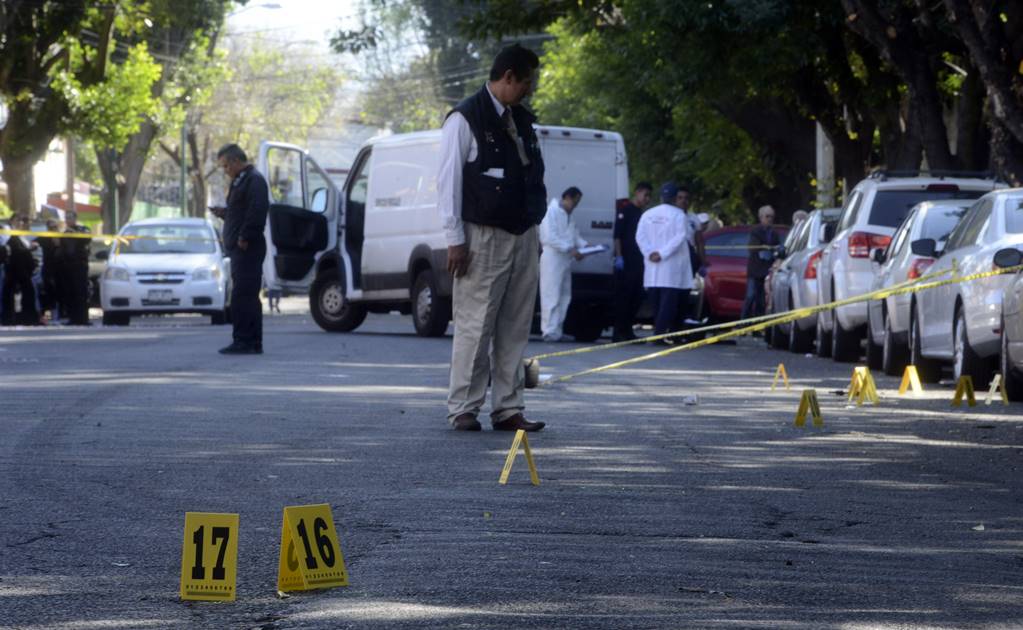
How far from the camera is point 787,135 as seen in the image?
35.7 meters

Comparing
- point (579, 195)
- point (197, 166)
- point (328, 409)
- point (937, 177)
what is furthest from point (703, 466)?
point (197, 166)

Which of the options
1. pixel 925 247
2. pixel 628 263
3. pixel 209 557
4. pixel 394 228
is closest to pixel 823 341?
pixel 628 263

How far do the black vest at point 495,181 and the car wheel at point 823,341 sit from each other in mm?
11065

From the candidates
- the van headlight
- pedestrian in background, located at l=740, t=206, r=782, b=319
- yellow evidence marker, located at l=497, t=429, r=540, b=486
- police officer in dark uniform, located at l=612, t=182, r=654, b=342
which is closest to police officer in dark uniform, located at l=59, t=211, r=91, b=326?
the van headlight

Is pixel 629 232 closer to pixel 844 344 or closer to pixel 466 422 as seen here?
pixel 844 344

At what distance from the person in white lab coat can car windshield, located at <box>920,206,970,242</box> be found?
4504 millimetres

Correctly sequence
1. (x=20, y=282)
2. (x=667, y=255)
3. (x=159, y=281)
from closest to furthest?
(x=667, y=255)
(x=159, y=281)
(x=20, y=282)

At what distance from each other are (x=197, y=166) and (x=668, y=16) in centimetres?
5380

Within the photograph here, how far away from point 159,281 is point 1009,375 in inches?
719

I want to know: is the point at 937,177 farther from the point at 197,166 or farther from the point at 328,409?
the point at 197,166

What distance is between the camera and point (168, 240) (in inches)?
1203

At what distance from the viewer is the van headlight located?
29.5 metres

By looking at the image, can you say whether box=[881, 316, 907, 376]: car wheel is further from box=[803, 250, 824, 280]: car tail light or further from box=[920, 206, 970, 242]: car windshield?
box=[803, 250, 824, 280]: car tail light

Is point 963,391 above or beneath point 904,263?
beneath
